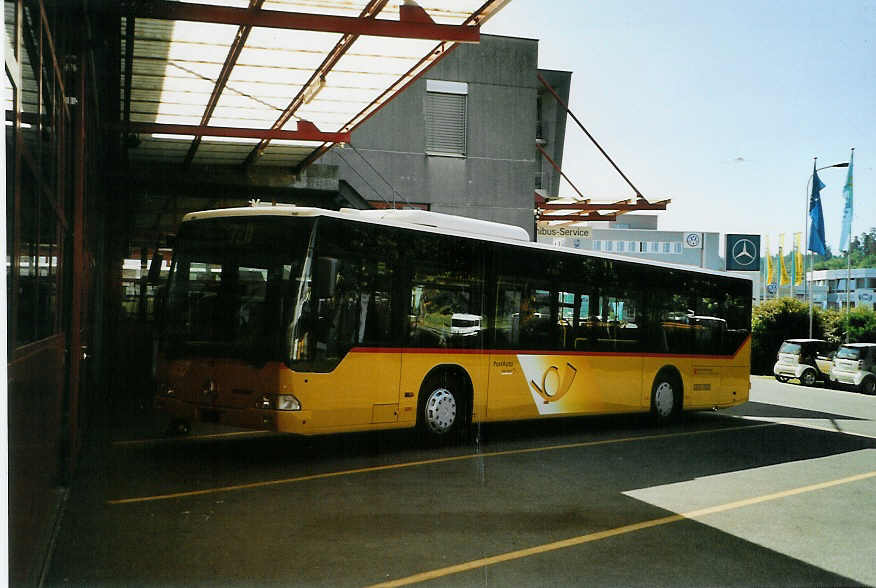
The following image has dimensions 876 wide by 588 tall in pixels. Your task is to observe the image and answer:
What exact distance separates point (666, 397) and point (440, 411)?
5.79 metres

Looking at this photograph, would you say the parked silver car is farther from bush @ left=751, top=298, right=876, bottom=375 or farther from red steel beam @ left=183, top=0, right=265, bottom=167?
red steel beam @ left=183, top=0, right=265, bottom=167

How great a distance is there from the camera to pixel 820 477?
413 inches

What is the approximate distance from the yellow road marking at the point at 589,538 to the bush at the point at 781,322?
80.9 feet

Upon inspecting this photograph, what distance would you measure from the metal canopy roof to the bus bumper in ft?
14.6

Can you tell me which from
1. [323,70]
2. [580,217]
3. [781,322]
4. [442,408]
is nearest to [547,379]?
[442,408]

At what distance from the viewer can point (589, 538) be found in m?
7.02

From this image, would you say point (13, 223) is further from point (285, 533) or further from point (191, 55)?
point (191, 55)

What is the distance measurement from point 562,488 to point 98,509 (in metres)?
4.50

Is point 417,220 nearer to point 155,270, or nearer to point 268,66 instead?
point 268,66

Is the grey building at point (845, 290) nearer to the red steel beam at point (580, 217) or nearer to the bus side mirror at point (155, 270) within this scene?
the red steel beam at point (580, 217)

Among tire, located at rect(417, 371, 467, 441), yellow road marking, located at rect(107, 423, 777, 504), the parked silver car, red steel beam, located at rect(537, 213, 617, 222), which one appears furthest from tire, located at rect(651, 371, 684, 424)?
the parked silver car

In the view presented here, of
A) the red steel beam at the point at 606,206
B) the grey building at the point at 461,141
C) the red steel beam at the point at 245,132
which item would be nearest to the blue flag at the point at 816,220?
the red steel beam at the point at 606,206

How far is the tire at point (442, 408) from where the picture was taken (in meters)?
11.6

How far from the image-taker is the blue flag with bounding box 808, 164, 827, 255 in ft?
73.7
